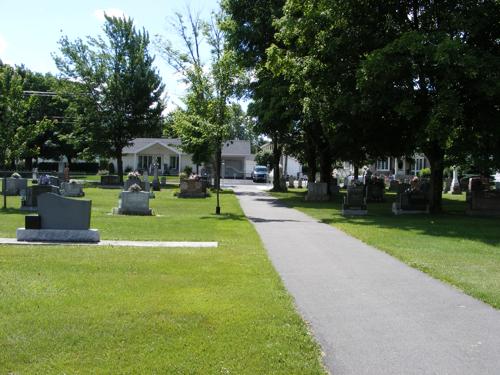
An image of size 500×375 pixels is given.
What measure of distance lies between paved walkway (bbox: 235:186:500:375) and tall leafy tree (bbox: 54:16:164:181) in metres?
42.5

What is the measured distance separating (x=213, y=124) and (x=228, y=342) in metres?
16.6

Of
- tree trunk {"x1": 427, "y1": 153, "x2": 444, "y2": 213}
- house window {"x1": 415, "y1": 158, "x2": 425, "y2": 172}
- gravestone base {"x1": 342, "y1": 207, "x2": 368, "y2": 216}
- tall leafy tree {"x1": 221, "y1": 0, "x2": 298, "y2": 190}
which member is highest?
tall leafy tree {"x1": 221, "y1": 0, "x2": 298, "y2": 190}

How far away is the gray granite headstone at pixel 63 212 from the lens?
41.1ft

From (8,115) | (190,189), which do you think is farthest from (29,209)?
(190,189)

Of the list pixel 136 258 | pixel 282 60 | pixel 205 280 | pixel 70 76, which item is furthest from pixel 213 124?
pixel 70 76

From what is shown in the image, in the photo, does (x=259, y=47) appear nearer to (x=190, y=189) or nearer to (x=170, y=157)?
(x=190, y=189)

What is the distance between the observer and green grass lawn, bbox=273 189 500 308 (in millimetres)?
9191

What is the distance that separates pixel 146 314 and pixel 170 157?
71285 millimetres

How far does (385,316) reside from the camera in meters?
6.78

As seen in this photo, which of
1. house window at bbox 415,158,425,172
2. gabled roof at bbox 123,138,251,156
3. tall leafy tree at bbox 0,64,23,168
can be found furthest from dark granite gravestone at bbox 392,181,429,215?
gabled roof at bbox 123,138,251,156

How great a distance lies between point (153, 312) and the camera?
6.57 metres

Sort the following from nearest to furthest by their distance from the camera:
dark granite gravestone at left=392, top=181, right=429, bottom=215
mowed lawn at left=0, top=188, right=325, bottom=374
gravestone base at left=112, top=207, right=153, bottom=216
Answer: mowed lawn at left=0, top=188, right=325, bottom=374 < gravestone base at left=112, top=207, right=153, bottom=216 < dark granite gravestone at left=392, top=181, right=429, bottom=215

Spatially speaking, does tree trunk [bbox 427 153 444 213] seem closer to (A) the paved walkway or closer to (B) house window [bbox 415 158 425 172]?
(A) the paved walkway

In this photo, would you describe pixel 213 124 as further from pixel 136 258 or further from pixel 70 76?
pixel 70 76
